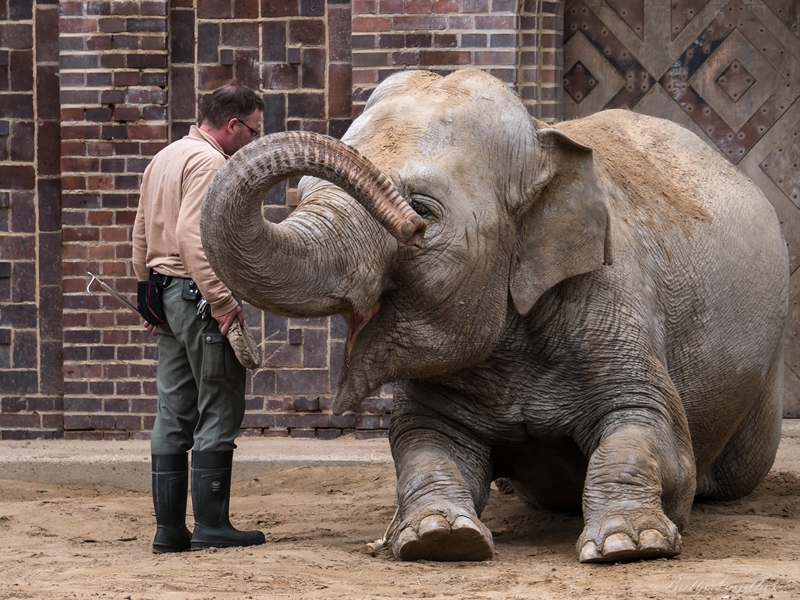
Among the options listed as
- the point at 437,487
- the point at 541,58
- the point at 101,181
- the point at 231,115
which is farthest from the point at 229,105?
the point at 541,58

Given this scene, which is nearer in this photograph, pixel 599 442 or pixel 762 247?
pixel 599 442

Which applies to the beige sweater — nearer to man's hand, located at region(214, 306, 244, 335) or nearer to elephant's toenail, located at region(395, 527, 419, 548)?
man's hand, located at region(214, 306, 244, 335)

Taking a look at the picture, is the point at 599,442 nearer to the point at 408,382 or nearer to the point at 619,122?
the point at 408,382

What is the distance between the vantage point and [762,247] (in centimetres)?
562

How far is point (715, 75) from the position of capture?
8.06m

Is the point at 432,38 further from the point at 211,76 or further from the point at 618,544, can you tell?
the point at 618,544

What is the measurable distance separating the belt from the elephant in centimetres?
101

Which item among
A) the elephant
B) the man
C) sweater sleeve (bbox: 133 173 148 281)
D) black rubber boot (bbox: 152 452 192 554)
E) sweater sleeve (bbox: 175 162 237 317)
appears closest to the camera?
the elephant

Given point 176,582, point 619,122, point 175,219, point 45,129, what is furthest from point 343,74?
point 176,582

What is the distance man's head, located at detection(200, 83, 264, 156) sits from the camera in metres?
5.15

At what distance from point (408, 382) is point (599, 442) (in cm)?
77


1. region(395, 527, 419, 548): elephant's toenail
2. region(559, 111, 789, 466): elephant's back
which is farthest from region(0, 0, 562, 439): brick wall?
region(395, 527, 419, 548): elephant's toenail

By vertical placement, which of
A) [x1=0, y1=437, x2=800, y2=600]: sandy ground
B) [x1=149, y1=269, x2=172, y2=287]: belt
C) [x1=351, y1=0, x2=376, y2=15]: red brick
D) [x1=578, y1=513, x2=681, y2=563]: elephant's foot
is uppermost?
[x1=351, y1=0, x2=376, y2=15]: red brick

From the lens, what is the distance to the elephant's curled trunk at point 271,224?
367 centimetres
